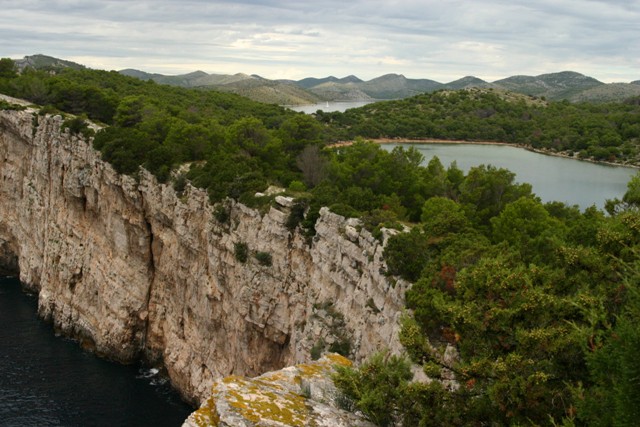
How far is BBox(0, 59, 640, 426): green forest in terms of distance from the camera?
34.4 ft

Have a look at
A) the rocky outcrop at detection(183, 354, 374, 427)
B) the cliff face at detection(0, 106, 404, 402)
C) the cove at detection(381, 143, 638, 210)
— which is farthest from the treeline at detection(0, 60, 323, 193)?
the rocky outcrop at detection(183, 354, 374, 427)

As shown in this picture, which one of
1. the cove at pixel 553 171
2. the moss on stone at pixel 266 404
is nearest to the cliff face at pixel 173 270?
the moss on stone at pixel 266 404

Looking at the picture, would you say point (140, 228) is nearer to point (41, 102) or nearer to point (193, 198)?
point (193, 198)

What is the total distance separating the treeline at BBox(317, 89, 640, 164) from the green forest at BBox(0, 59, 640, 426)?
267 centimetres

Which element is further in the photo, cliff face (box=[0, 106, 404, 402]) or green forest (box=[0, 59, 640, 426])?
cliff face (box=[0, 106, 404, 402])

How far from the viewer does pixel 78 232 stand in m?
43.3

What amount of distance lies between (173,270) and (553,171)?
120 feet

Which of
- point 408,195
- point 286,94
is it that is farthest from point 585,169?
point 286,94

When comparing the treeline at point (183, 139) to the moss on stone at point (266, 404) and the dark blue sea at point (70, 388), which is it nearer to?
the dark blue sea at point (70, 388)

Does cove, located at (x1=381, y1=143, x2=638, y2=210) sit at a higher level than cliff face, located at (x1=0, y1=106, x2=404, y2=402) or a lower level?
higher

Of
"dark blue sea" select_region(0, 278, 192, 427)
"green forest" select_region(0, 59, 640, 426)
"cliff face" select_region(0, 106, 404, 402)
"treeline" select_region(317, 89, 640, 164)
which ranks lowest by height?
"dark blue sea" select_region(0, 278, 192, 427)

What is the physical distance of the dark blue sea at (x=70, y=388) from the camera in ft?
109

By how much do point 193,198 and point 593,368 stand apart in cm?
2805

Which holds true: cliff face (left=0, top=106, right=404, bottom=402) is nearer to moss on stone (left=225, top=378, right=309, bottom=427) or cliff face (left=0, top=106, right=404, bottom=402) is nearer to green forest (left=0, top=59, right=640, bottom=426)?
green forest (left=0, top=59, right=640, bottom=426)
